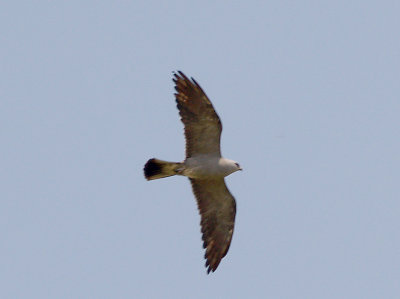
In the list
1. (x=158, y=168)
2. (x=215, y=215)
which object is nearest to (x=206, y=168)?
(x=158, y=168)

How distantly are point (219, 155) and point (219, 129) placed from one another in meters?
0.72

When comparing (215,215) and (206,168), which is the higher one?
(206,168)

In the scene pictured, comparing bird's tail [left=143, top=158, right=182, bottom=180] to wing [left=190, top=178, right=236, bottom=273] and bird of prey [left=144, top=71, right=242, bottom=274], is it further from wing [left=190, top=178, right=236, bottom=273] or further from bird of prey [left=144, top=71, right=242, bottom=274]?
wing [left=190, top=178, right=236, bottom=273]

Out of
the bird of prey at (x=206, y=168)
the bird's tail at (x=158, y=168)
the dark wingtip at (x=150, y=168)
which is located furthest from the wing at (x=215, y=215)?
the dark wingtip at (x=150, y=168)

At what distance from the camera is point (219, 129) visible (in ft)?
70.1

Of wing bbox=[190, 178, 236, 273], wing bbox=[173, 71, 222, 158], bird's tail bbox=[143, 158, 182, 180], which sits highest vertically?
wing bbox=[173, 71, 222, 158]

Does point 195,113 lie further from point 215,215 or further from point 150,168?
point 215,215

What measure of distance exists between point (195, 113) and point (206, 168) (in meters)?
1.31

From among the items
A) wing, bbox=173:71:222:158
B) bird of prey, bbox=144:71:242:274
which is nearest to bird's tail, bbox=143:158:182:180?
bird of prey, bbox=144:71:242:274

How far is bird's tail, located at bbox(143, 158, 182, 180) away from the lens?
21484mm

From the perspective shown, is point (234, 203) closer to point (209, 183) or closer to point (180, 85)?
point (209, 183)

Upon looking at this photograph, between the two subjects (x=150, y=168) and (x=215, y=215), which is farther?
(x=215, y=215)

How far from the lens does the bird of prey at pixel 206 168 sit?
21.2m

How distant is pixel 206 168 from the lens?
70.9ft
